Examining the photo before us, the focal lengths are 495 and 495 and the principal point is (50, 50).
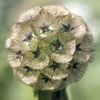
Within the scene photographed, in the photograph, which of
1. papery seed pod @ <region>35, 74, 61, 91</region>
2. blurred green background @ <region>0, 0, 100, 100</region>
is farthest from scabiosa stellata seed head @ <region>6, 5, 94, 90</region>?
blurred green background @ <region>0, 0, 100, 100</region>

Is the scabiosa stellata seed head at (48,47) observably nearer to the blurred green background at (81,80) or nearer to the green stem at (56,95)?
the green stem at (56,95)

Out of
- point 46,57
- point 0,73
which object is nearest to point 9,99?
point 0,73

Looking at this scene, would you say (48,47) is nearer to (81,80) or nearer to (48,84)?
(48,84)

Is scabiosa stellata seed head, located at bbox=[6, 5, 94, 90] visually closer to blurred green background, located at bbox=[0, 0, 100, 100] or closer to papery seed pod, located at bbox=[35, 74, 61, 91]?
papery seed pod, located at bbox=[35, 74, 61, 91]

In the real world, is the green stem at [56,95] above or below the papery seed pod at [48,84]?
below

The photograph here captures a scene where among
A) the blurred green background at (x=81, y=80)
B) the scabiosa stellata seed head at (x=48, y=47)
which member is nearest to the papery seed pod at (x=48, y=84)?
the scabiosa stellata seed head at (x=48, y=47)

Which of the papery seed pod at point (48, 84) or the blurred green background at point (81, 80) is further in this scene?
the blurred green background at point (81, 80)

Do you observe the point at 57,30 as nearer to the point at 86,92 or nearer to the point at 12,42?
the point at 12,42

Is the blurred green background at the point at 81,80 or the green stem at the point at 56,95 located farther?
the blurred green background at the point at 81,80
